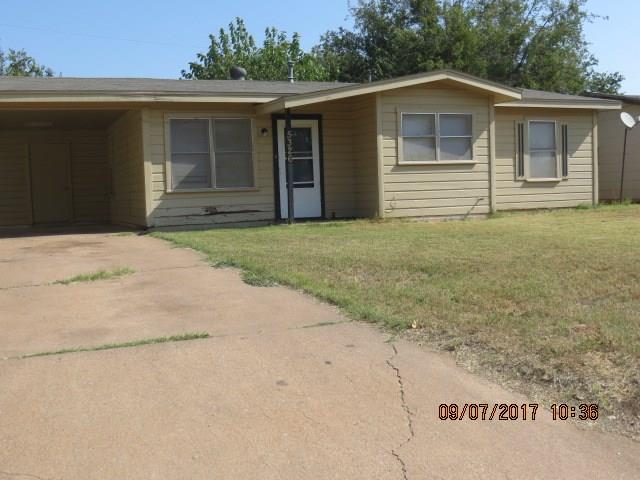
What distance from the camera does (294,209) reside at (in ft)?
47.0

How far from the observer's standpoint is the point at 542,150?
16266mm

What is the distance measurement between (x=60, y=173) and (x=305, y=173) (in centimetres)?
766

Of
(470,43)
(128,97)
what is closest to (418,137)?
(128,97)

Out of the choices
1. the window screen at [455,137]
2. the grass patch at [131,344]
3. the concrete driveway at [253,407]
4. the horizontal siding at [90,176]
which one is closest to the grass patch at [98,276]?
the concrete driveway at [253,407]

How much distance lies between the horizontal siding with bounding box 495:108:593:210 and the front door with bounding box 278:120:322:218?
13.6 ft

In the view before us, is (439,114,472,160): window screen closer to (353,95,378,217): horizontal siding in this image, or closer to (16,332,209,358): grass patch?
(353,95,378,217): horizontal siding

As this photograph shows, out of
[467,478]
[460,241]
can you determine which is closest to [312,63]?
[460,241]

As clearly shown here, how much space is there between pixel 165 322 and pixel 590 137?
13.9m

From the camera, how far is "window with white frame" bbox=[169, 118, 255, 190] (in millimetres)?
13336

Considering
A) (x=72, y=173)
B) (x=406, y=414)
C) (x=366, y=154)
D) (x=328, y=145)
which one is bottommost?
(x=406, y=414)

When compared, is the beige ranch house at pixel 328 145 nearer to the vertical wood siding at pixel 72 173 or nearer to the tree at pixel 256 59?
the vertical wood siding at pixel 72 173

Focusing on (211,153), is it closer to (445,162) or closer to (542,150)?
(445,162)

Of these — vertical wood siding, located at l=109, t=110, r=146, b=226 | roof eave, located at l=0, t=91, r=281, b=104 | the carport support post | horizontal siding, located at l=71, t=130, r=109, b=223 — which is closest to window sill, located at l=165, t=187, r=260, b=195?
vertical wood siding, located at l=109, t=110, r=146, b=226

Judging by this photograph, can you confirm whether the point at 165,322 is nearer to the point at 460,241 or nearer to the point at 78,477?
the point at 78,477
